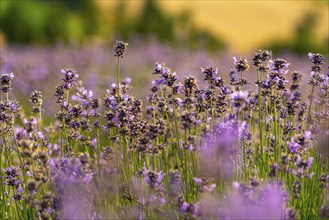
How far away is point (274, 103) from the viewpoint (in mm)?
3148

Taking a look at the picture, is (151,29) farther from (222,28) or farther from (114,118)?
(114,118)

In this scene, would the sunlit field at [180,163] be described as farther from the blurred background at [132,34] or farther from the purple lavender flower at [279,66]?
the blurred background at [132,34]

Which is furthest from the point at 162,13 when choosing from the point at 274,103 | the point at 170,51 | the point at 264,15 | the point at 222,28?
the point at 274,103

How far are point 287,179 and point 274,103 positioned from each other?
397 mm

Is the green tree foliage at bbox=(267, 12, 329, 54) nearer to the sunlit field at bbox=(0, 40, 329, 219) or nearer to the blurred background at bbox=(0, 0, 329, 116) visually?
the blurred background at bbox=(0, 0, 329, 116)

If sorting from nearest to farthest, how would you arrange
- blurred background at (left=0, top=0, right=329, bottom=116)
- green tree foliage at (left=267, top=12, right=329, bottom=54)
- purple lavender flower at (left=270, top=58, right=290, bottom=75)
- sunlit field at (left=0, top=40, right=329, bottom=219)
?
sunlit field at (left=0, top=40, right=329, bottom=219)
purple lavender flower at (left=270, top=58, right=290, bottom=75)
blurred background at (left=0, top=0, right=329, bottom=116)
green tree foliage at (left=267, top=12, right=329, bottom=54)

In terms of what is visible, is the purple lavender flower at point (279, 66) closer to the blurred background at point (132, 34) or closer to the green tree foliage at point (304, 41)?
the blurred background at point (132, 34)

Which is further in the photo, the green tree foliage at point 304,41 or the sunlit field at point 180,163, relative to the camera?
the green tree foliage at point 304,41

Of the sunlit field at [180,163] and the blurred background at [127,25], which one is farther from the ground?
the blurred background at [127,25]

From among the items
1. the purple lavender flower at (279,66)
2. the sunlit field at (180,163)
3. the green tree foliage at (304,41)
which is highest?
the green tree foliage at (304,41)

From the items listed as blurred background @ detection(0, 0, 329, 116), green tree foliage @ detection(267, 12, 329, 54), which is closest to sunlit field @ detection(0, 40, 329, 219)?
blurred background @ detection(0, 0, 329, 116)

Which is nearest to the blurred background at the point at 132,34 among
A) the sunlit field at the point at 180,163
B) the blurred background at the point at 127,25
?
the blurred background at the point at 127,25

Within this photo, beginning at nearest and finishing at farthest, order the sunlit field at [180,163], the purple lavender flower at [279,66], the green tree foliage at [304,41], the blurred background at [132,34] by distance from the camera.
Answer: the sunlit field at [180,163], the purple lavender flower at [279,66], the blurred background at [132,34], the green tree foliage at [304,41]

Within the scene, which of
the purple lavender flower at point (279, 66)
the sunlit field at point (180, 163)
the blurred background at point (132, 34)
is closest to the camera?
the sunlit field at point (180, 163)
